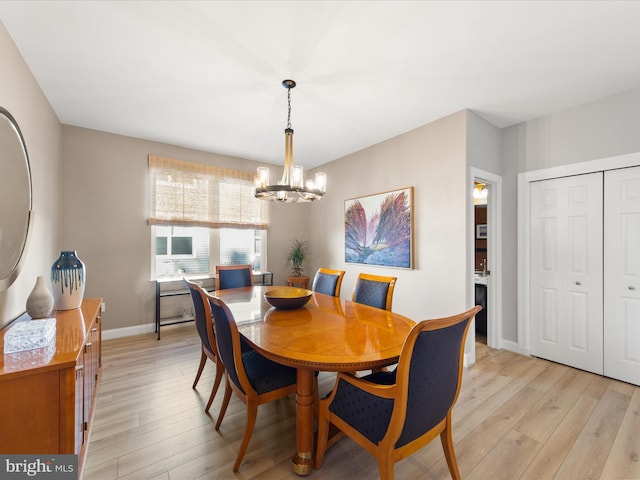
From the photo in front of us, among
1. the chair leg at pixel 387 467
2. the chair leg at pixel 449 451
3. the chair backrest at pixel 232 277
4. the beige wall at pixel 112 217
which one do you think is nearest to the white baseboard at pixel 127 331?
the beige wall at pixel 112 217

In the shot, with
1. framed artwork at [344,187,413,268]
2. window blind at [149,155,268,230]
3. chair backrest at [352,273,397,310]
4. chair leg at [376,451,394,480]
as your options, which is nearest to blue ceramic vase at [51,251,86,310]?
window blind at [149,155,268,230]

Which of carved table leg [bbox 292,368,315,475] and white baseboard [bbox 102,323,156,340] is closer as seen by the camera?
carved table leg [bbox 292,368,315,475]

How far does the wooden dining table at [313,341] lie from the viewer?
141 centimetres

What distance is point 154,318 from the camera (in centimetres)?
396

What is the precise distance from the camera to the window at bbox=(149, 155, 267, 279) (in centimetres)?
405

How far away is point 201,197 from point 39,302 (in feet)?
8.78

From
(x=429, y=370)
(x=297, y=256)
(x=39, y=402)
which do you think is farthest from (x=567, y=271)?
(x=39, y=402)

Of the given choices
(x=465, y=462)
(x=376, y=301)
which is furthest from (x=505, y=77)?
(x=465, y=462)

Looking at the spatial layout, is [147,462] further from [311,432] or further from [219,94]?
[219,94]

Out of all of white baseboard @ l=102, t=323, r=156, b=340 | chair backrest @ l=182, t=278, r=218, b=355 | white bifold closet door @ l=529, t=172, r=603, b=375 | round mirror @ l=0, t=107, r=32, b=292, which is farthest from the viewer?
white baseboard @ l=102, t=323, r=156, b=340

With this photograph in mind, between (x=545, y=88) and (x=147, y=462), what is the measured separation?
4.24 meters

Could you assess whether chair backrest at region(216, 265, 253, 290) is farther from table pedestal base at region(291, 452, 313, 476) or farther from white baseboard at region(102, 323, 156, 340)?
table pedestal base at region(291, 452, 313, 476)

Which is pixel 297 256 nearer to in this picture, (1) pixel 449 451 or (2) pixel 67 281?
(2) pixel 67 281

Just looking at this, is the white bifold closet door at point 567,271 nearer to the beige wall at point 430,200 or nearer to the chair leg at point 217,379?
the beige wall at point 430,200
